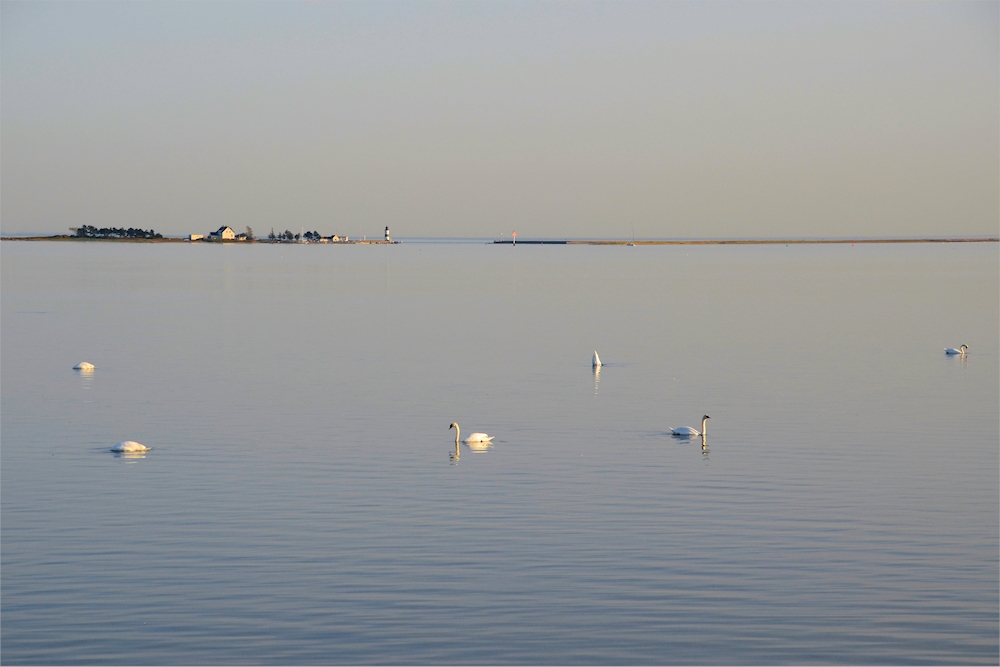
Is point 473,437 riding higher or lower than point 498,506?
higher

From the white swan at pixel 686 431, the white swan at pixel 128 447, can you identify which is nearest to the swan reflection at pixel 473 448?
the white swan at pixel 686 431

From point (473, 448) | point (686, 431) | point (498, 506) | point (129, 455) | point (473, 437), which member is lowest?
point (498, 506)

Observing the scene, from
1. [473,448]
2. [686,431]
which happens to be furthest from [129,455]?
[686,431]

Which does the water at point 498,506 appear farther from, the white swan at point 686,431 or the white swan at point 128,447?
the white swan at point 128,447

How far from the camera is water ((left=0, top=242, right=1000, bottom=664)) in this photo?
1734cm

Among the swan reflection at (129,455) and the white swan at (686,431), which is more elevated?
the white swan at (686,431)

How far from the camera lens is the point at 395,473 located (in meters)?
28.1

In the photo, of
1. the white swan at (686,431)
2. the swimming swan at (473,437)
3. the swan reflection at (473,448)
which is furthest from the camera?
the white swan at (686,431)

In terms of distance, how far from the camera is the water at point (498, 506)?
56.9ft

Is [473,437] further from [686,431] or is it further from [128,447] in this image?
[128,447]

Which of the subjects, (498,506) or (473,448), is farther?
(473,448)

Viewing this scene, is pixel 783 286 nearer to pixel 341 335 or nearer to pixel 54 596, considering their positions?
pixel 341 335

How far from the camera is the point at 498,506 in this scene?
81.0ft

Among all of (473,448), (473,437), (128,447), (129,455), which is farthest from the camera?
(473,437)
